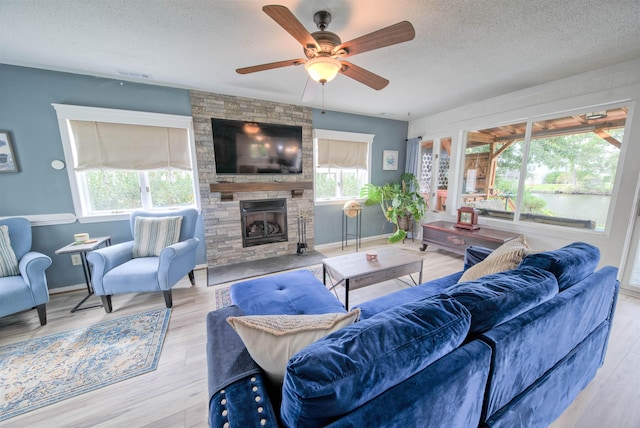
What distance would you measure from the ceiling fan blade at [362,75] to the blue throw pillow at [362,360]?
67.8 inches

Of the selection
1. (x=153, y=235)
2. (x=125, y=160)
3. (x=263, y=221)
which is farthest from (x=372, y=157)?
(x=125, y=160)

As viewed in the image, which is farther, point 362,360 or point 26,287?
point 26,287

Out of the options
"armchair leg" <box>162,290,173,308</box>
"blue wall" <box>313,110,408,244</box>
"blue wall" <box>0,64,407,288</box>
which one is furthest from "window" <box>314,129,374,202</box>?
"armchair leg" <box>162,290,173,308</box>

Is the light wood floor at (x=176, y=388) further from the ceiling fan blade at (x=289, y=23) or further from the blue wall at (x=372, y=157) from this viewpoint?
the blue wall at (x=372, y=157)

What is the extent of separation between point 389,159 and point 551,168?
238cm

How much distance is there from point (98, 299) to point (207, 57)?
2.78 m

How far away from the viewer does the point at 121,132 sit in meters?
2.81

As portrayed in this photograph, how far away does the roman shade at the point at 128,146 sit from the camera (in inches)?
105

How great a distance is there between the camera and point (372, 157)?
4527 mm

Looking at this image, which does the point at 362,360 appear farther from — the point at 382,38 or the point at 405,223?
the point at 405,223

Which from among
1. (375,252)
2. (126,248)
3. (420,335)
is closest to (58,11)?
(126,248)

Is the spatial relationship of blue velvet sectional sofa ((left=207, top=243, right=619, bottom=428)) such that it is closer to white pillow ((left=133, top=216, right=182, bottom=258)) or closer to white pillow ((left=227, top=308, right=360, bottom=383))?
white pillow ((left=227, top=308, right=360, bottom=383))

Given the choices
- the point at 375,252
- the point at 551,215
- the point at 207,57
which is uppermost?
the point at 207,57

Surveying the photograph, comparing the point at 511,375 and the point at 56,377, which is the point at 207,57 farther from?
the point at 511,375
